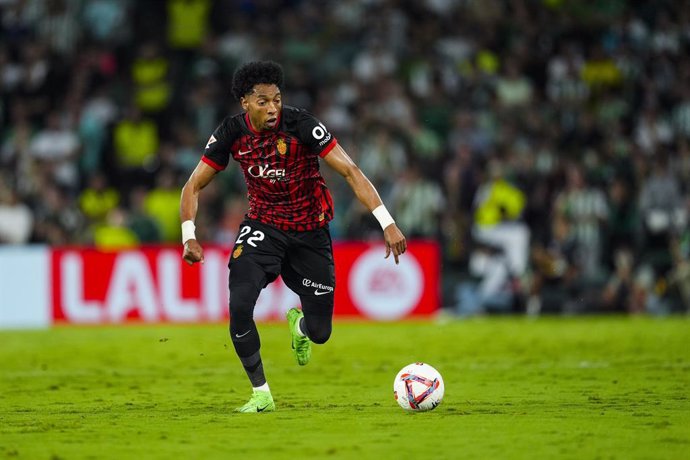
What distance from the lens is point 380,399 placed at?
1080 cm

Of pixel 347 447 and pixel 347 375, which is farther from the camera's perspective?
pixel 347 375

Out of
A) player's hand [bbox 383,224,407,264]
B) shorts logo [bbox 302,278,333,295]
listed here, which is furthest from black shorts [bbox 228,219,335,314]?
player's hand [bbox 383,224,407,264]

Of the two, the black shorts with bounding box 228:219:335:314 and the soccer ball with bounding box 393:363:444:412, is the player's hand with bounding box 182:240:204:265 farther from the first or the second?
the soccer ball with bounding box 393:363:444:412

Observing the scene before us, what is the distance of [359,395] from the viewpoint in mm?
11180

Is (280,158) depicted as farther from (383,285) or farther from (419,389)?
(383,285)

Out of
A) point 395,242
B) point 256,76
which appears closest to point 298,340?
point 395,242

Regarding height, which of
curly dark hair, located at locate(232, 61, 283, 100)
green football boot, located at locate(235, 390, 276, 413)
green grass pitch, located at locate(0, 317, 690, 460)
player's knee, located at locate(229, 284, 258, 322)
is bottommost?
green grass pitch, located at locate(0, 317, 690, 460)

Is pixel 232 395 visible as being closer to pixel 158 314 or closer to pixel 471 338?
pixel 471 338

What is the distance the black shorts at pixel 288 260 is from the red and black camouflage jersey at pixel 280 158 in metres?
0.11

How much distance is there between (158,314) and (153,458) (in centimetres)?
1333

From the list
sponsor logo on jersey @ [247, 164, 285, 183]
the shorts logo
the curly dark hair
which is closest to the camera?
the curly dark hair

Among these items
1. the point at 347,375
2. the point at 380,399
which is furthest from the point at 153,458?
the point at 347,375

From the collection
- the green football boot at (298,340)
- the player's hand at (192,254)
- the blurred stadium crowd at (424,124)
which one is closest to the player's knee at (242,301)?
the player's hand at (192,254)

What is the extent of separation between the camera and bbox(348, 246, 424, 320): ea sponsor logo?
20938mm
